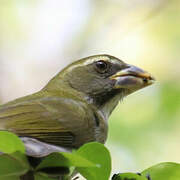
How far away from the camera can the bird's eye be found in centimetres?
423

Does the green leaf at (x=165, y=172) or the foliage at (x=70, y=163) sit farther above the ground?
the foliage at (x=70, y=163)

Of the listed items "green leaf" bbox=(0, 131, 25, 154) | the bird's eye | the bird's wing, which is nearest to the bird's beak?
the bird's eye

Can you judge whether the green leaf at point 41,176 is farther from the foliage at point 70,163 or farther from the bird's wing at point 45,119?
the bird's wing at point 45,119

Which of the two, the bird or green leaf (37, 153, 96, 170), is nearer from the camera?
green leaf (37, 153, 96, 170)

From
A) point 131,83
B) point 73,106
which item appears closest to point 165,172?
point 73,106

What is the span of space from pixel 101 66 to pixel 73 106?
2.51 feet

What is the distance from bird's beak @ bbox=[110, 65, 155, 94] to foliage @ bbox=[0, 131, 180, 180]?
1.85m

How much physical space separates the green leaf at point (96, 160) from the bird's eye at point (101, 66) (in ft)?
7.02

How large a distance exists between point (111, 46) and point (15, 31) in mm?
1502

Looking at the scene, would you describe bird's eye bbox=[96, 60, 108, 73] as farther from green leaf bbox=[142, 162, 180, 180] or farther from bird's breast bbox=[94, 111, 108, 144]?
green leaf bbox=[142, 162, 180, 180]

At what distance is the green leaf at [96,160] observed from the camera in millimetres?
2062

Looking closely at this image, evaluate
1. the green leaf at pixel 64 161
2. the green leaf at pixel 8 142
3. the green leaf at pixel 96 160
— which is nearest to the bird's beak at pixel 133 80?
the green leaf at pixel 96 160

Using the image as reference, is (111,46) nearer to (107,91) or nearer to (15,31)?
(15,31)

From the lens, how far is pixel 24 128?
113 inches
